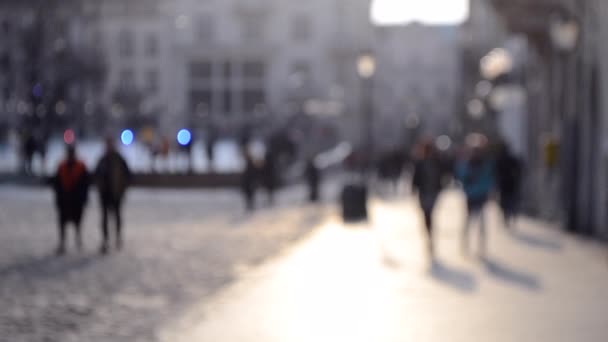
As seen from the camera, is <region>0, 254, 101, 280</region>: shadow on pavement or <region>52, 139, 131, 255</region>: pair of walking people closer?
<region>0, 254, 101, 280</region>: shadow on pavement

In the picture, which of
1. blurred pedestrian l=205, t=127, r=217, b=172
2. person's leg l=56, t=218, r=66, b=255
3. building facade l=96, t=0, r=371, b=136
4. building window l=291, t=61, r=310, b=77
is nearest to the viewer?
person's leg l=56, t=218, r=66, b=255

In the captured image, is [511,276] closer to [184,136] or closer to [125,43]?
[184,136]

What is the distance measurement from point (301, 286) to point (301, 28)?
66.2m

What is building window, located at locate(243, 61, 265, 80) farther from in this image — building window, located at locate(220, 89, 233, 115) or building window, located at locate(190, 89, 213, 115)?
building window, located at locate(190, 89, 213, 115)

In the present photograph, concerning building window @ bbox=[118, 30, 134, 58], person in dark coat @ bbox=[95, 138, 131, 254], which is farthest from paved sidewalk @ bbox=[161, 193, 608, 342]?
building window @ bbox=[118, 30, 134, 58]

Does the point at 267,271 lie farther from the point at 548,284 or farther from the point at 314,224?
the point at 314,224

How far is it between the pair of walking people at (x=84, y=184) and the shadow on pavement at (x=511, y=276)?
492 centimetres

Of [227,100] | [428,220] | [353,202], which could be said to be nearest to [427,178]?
[428,220]

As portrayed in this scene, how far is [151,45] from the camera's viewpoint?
2911 inches

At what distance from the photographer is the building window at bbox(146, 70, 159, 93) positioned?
2913 inches

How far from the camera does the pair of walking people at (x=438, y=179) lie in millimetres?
13852

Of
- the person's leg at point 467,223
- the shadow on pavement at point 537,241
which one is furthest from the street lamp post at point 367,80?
the person's leg at point 467,223

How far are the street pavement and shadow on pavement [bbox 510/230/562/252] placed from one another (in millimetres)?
24

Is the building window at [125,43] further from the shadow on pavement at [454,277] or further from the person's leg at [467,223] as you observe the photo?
the shadow on pavement at [454,277]
